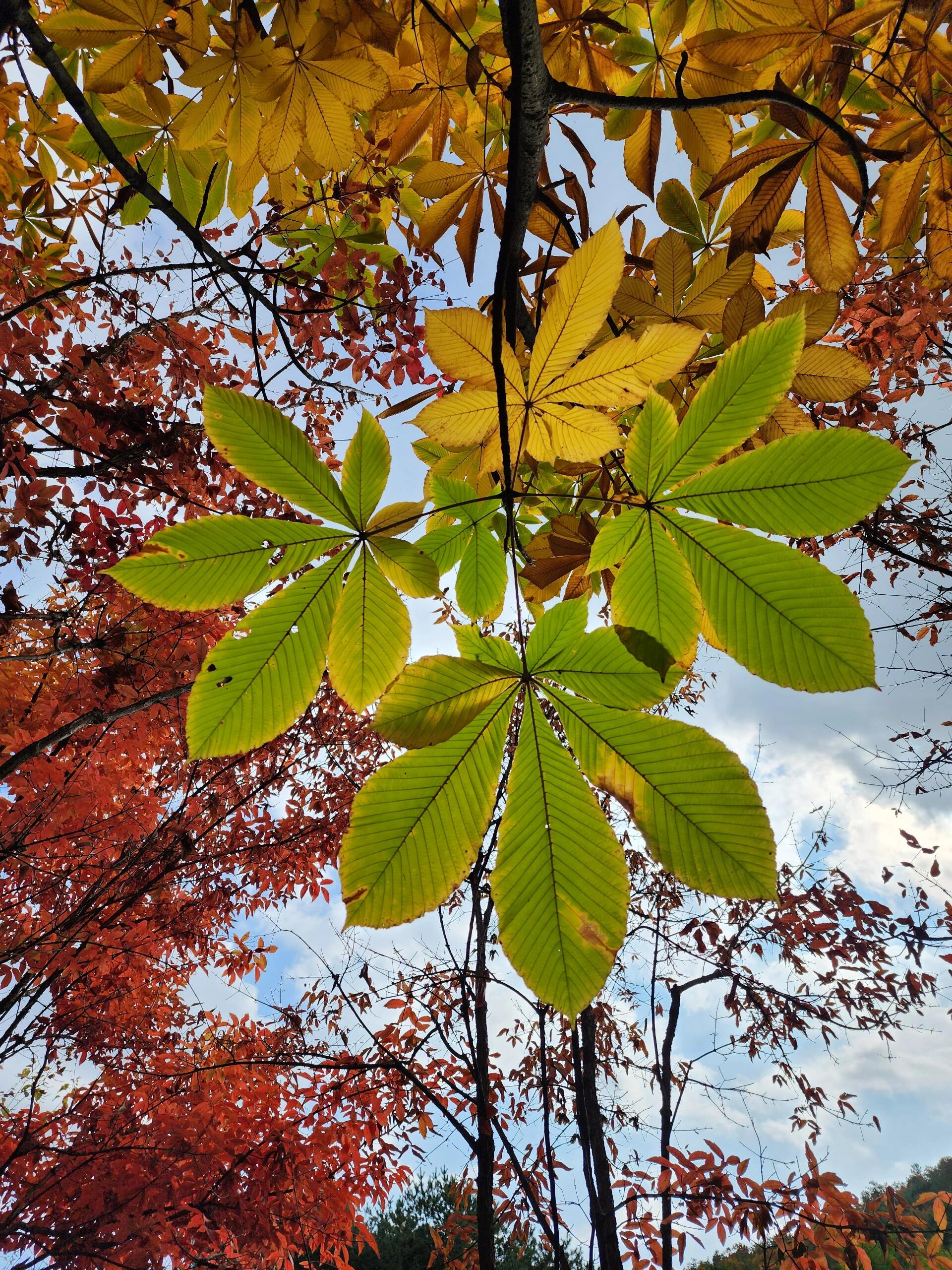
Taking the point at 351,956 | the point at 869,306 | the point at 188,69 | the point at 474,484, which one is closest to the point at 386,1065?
the point at 351,956

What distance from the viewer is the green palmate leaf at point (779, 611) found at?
0.43m

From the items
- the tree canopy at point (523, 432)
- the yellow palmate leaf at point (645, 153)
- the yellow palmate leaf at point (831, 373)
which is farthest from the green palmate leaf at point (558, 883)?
the yellow palmate leaf at point (645, 153)

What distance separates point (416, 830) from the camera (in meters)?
0.44

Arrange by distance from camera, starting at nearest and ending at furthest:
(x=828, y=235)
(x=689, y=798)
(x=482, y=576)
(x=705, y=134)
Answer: (x=689, y=798), (x=482, y=576), (x=828, y=235), (x=705, y=134)

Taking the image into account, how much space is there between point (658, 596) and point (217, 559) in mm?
383

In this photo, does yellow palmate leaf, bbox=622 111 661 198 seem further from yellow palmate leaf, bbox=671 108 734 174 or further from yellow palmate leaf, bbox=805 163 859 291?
yellow palmate leaf, bbox=805 163 859 291

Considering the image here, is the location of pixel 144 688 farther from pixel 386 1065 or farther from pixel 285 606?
pixel 285 606

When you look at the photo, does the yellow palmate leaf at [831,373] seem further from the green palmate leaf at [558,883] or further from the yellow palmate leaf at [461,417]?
the green palmate leaf at [558,883]

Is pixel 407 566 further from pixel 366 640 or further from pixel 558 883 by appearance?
pixel 558 883

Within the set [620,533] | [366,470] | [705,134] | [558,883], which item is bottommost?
[558,883]

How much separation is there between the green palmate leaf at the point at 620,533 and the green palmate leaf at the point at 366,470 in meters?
0.21

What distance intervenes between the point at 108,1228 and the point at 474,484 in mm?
4289

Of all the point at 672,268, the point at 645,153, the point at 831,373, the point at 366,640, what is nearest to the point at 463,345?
the point at 366,640

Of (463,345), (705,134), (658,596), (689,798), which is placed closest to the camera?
(689,798)
